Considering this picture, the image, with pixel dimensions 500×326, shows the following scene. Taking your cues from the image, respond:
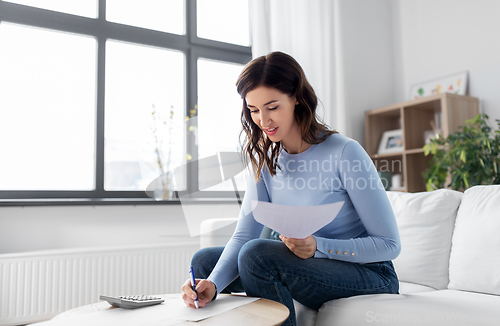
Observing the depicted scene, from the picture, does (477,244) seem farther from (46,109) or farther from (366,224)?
(46,109)

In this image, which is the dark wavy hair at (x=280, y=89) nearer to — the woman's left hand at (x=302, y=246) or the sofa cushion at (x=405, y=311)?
the woman's left hand at (x=302, y=246)

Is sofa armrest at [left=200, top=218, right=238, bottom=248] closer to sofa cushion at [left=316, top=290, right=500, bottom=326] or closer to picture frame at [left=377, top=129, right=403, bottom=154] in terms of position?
sofa cushion at [left=316, top=290, right=500, bottom=326]

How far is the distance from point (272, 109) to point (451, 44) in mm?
2382

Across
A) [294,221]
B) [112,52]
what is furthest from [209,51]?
[294,221]

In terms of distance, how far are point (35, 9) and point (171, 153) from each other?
111cm

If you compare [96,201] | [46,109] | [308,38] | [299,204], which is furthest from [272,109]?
[308,38]

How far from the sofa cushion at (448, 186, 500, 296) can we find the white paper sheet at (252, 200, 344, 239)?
543mm

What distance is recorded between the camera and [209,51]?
2.88 meters

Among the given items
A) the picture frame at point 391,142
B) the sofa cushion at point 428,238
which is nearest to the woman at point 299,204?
the sofa cushion at point 428,238

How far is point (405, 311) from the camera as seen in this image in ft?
3.28

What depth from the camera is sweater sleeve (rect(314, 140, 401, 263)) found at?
3.32ft

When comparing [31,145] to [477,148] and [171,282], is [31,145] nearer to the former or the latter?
[171,282]

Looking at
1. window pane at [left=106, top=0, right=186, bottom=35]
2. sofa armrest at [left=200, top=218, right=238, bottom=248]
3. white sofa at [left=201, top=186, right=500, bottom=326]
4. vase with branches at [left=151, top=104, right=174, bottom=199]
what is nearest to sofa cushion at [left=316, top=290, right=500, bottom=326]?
white sofa at [left=201, top=186, right=500, bottom=326]

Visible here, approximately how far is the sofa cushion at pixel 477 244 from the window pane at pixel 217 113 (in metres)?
1.28
